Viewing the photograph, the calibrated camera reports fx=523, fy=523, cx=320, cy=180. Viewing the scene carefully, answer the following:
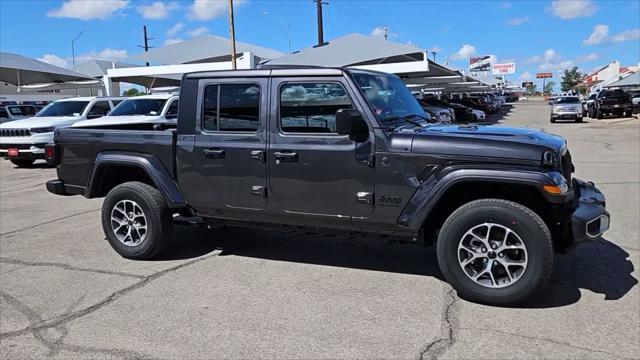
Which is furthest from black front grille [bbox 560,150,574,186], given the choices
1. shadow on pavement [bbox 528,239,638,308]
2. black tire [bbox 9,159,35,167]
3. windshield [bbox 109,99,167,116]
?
black tire [bbox 9,159,35,167]

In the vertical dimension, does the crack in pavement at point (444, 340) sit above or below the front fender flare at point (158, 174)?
below

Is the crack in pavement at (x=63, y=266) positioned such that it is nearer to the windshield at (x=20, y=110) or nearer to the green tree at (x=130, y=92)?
the windshield at (x=20, y=110)

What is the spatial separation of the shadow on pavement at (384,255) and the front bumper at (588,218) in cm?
60

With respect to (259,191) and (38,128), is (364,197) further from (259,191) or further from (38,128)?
(38,128)

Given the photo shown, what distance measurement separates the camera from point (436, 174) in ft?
13.7

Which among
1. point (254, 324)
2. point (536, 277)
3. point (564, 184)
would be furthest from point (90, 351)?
point (564, 184)

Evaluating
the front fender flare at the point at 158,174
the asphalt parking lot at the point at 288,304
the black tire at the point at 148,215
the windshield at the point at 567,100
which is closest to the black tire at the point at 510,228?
the asphalt parking lot at the point at 288,304

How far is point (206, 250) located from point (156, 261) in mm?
585

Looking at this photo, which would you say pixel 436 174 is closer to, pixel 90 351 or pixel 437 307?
pixel 437 307

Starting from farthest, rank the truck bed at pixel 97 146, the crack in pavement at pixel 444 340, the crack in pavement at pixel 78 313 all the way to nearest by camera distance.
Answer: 1. the truck bed at pixel 97 146
2. the crack in pavement at pixel 78 313
3. the crack in pavement at pixel 444 340

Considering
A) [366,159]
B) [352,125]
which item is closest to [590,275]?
[366,159]

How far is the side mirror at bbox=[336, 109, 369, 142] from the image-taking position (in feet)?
13.9

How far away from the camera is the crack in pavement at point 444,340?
3.40m

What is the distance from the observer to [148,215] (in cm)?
535
